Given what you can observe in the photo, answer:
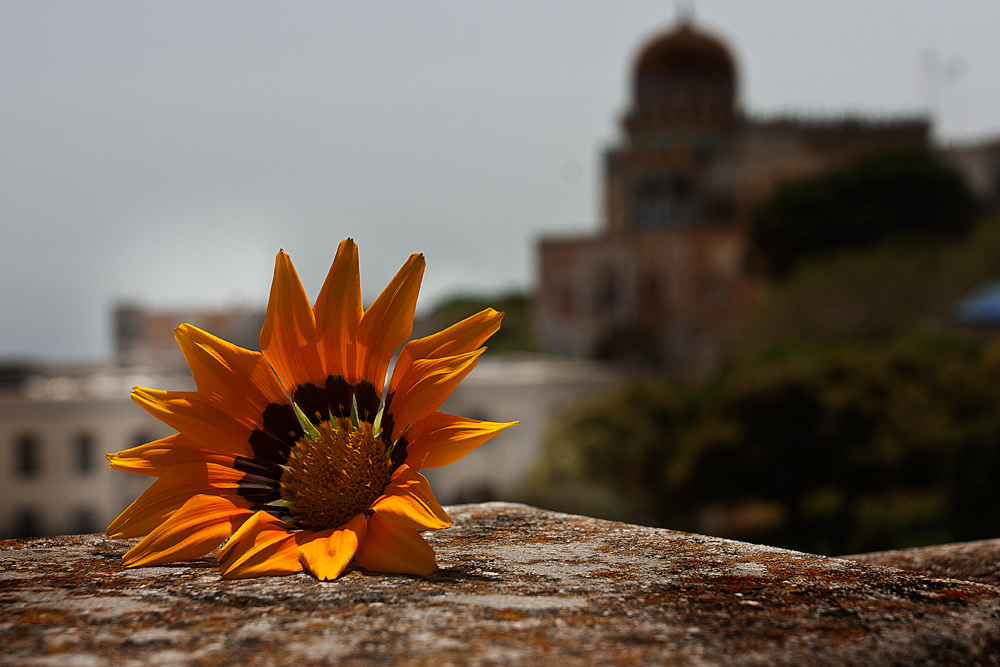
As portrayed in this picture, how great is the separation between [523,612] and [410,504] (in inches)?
14.7

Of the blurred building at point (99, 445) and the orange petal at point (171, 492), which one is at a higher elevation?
the orange petal at point (171, 492)

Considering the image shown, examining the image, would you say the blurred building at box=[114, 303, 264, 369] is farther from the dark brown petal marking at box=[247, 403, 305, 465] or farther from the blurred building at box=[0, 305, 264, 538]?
the dark brown petal marking at box=[247, 403, 305, 465]

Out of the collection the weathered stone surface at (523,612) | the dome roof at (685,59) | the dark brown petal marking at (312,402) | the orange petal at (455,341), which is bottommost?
the weathered stone surface at (523,612)

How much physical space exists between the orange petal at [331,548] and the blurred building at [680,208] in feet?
136

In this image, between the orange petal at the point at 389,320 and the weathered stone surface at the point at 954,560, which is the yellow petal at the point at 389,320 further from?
the weathered stone surface at the point at 954,560

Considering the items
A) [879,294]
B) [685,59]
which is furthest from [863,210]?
[685,59]

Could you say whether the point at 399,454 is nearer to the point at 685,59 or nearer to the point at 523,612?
the point at 523,612

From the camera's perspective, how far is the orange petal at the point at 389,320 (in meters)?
2.03

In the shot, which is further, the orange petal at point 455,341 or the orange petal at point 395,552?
the orange petal at point 455,341

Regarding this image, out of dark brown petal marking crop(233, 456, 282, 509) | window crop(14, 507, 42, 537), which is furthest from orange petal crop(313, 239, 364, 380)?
window crop(14, 507, 42, 537)

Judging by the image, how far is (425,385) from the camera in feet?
6.48

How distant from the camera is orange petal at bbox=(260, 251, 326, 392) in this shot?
201 cm

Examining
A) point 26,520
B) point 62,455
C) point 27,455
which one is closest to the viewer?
point 26,520

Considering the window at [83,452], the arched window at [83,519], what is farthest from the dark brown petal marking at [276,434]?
the arched window at [83,519]
